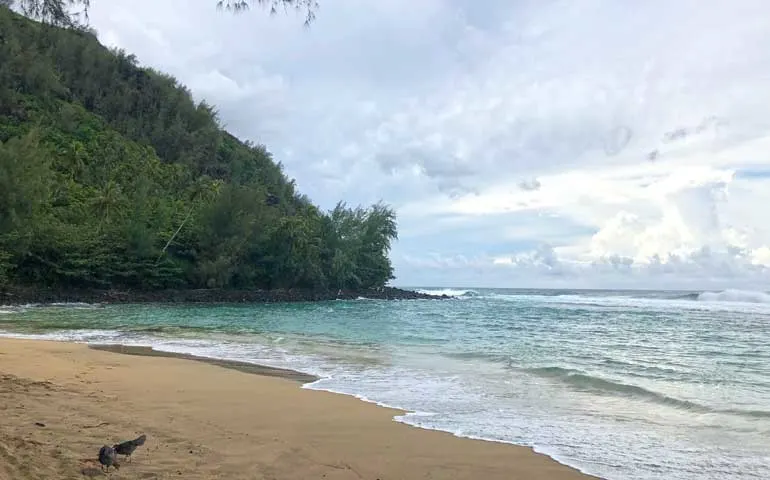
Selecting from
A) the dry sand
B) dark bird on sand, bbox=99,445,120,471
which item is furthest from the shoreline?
dark bird on sand, bbox=99,445,120,471

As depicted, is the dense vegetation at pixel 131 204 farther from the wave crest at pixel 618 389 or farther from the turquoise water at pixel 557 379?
the wave crest at pixel 618 389

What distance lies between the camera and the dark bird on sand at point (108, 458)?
4836mm

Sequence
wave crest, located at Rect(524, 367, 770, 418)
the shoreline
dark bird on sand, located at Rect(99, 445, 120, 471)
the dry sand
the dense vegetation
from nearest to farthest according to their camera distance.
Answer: dark bird on sand, located at Rect(99, 445, 120, 471)
the dry sand
wave crest, located at Rect(524, 367, 770, 418)
the shoreline
the dense vegetation

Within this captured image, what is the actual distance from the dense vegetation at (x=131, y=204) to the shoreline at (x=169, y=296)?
1.24 metres

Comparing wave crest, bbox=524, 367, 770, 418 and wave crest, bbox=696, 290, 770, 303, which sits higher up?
wave crest, bbox=696, 290, 770, 303

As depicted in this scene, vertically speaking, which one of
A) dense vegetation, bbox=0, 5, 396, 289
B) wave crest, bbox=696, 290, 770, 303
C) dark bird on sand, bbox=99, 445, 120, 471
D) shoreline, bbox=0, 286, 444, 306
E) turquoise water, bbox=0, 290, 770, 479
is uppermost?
dense vegetation, bbox=0, 5, 396, 289

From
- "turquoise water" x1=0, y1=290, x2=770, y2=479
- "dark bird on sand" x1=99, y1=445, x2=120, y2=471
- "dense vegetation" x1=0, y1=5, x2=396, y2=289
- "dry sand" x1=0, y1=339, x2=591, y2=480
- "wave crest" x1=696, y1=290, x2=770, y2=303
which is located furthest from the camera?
"wave crest" x1=696, y1=290, x2=770, y2=303

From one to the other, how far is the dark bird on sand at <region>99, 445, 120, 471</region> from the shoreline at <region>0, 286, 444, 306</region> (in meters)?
37.2

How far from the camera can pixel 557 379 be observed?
12.3 meters

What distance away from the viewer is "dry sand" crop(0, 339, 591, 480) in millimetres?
5199

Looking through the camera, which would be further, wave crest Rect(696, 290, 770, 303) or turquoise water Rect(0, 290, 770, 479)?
wave crest Rect(696, 290, 770, 303)

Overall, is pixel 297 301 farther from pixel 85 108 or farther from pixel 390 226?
pixel 85 108

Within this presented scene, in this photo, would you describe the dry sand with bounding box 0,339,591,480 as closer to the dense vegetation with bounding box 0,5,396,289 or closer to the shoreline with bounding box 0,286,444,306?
the dense vegetation with bounding box 0,5,396,289

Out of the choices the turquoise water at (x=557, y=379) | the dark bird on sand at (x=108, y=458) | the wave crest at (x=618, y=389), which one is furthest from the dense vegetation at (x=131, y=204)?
the dark bird on sand at (x=108, y=458)
